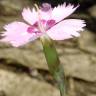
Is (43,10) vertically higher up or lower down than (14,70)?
higher up

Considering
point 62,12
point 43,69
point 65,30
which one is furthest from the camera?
point 43,69

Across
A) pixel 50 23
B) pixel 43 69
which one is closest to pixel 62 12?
pixel 50 23

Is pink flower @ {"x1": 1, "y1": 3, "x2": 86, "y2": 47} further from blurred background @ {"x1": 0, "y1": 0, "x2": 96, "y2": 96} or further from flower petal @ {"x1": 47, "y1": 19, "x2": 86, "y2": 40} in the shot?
blurred background @ {"x1": 0, "y1": 0, "x2": 96, "y2": 96}

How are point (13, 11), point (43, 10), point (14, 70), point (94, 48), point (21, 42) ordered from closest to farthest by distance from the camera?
1. point (21, 42)
2. point (43, 10)
3. point (14, 70)
4. point (94, 48)
5. point (13, 11)

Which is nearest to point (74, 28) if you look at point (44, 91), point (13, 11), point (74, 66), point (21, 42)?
point (21, 42)

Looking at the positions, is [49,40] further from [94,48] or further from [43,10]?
[94,48]

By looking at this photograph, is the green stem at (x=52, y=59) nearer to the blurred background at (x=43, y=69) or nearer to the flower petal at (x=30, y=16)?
the flower petal at (x=30, y=16)

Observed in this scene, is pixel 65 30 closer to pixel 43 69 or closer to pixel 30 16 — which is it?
pixel 30 16
